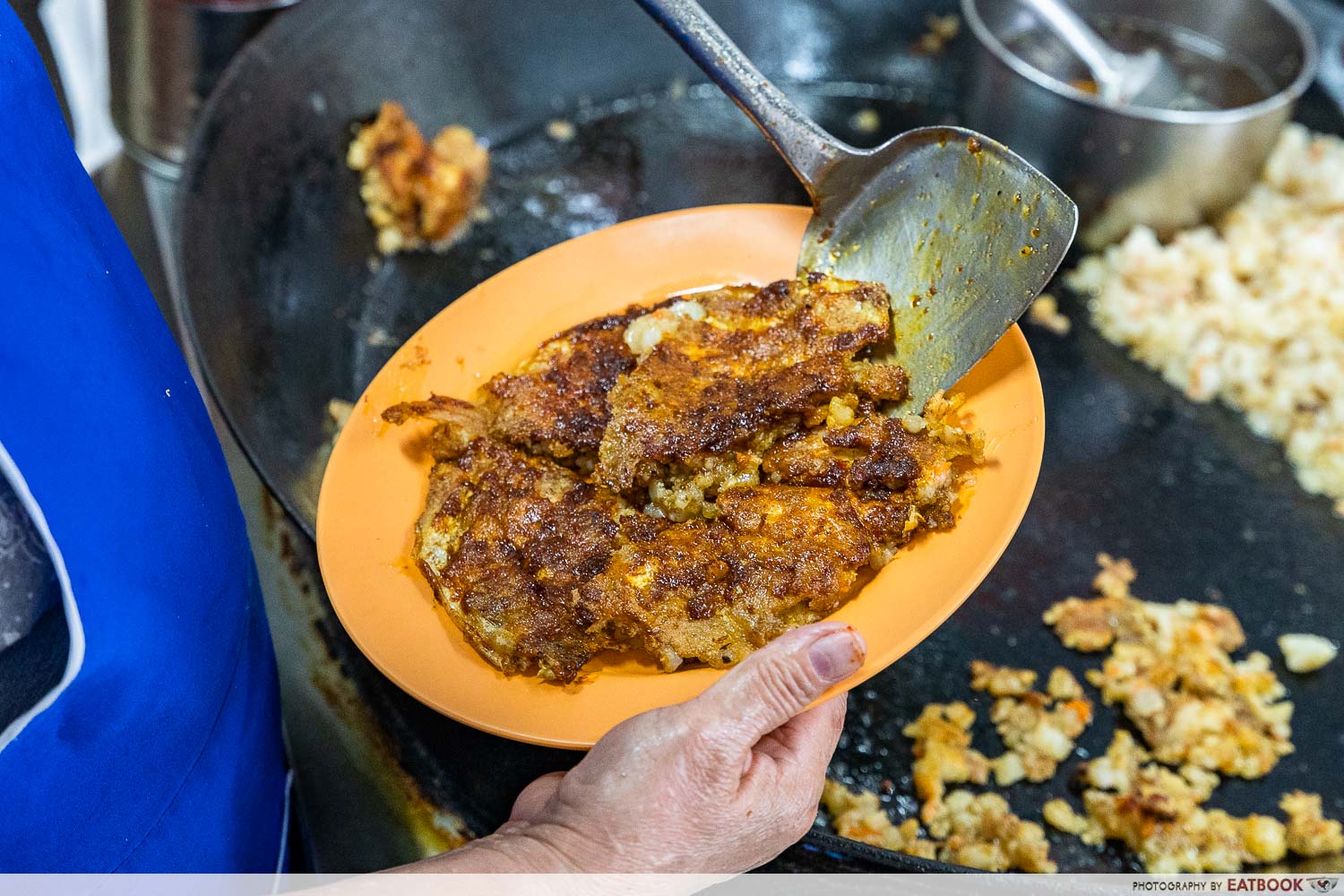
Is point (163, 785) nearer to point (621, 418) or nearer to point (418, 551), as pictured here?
point (418, 551)

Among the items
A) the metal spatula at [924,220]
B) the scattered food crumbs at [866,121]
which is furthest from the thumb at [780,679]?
the scattered food crumbs at [866,121]

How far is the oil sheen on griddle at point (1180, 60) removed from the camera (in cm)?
229

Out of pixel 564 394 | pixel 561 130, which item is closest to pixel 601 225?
pixel 561 130

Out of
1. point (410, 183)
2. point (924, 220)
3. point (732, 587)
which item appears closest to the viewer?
point (732, 587)

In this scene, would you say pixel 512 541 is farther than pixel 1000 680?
No

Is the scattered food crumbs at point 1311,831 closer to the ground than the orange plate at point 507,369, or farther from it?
closer to the ground

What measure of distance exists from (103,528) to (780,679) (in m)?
0.63

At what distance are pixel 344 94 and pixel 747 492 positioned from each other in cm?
148

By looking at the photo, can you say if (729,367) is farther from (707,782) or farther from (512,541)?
(707,782)

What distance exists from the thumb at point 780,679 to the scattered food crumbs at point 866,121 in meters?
1.60

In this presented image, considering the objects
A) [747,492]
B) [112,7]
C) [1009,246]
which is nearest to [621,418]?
[747,492]

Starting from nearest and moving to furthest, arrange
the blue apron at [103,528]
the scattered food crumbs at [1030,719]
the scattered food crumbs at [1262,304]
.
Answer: the blue apron at [103,528]
the scattered food crumbs at [1030,719]
the scattered food crumbs at [1262,304]

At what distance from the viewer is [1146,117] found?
197 centimetres

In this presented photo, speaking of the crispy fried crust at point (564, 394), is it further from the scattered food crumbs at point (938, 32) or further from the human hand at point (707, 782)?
the scattered food crumbs at point (938, 32)
